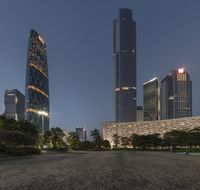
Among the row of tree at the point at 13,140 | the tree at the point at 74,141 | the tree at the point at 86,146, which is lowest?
the tree at the point at 86,146

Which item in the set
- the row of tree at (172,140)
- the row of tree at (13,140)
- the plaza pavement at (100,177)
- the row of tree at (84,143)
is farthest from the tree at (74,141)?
the plaza pavement at (100,177)

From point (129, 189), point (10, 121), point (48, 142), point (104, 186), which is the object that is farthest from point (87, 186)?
point (48, 142)

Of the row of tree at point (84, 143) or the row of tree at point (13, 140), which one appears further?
the row of tree at point (84, 143)

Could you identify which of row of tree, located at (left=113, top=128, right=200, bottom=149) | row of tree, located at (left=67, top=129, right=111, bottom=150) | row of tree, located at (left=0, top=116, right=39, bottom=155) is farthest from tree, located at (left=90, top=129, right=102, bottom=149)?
row of tree, located at (left=0, top=116, right=39, bottom=155)

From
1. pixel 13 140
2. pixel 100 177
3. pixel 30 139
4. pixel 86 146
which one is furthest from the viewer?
pixel 86 146

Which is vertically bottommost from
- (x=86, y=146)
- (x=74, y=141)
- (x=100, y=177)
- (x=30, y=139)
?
(x=86, y=146)

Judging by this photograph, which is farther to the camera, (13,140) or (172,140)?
(172,140)

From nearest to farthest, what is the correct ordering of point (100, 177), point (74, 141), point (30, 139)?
point (100, 177) → point (30, 139) → point (74, 141)

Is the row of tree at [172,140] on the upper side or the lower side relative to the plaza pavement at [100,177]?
lower

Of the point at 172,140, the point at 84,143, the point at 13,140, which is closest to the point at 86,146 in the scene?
the point at 84,143

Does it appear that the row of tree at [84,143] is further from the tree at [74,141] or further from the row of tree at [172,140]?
the row of tree at [172,140]

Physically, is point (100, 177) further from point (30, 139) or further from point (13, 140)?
point (30, 139)

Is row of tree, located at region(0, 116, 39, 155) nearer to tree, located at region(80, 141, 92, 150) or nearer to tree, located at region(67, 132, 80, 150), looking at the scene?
tree, located at region(67, 132, 80, 150)

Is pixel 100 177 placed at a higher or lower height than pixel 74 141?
higher
